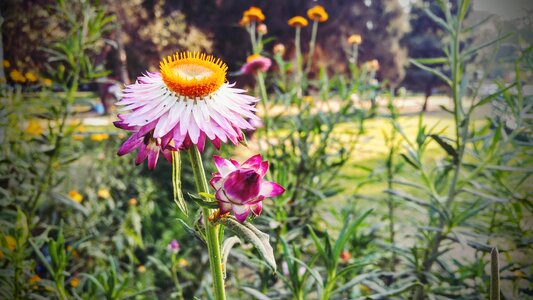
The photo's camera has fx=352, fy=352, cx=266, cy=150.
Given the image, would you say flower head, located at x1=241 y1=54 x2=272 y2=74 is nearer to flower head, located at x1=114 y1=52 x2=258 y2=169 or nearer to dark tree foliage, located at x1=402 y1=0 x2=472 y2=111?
flower head, located at x1=114 y1=52 x2=258 y2=169

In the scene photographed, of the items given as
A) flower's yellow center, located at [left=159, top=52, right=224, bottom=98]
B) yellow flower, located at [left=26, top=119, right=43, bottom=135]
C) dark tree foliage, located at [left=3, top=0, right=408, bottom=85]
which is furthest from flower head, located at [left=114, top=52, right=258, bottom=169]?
dark tree foliage, located at [left=3, top=0, right=408, bottom=85]

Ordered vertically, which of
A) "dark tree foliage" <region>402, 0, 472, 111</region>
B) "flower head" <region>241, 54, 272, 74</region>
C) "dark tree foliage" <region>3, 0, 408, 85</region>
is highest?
"dark tree foliage" <region>402, 0, 472, 111</region>

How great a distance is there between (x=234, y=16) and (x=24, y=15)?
478 cm

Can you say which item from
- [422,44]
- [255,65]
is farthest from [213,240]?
[422,44]

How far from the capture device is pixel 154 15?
5.55 m

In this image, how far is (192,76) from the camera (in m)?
0.41

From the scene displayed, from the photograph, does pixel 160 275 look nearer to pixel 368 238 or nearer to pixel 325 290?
pixel 368 238

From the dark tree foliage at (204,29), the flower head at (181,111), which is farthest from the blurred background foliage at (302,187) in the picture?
the dark tree foliage at (204,29)

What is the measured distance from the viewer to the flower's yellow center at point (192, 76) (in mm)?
390

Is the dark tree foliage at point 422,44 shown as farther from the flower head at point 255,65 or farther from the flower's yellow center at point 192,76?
the flower's yellow center at point 192,76

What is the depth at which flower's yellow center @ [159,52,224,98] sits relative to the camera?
390 millimetres

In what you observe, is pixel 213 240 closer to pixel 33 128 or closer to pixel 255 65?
pixel 255 65

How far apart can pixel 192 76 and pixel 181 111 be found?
0.05 m

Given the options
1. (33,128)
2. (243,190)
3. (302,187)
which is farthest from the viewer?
(33,128)
